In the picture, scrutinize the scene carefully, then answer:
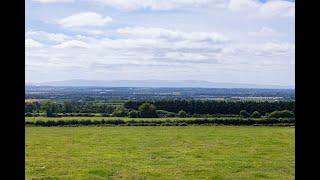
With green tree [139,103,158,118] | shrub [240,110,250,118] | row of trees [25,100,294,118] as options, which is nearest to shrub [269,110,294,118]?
row of trees [25,100,294,118]

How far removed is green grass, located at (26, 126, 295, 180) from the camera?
1590 centimetres

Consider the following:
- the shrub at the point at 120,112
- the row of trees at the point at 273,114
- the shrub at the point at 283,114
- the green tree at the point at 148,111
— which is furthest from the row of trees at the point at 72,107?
the shrub at the point at 283,114

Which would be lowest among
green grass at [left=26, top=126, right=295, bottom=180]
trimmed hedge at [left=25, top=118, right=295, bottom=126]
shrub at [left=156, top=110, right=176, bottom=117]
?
green grass at [left=26, top=126, right=295, bottom=180]

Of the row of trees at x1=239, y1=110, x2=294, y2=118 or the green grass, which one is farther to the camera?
the row of trees at x1=239, y1=110, x2=294, y2=118

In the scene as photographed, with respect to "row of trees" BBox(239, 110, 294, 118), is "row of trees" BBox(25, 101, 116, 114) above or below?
above

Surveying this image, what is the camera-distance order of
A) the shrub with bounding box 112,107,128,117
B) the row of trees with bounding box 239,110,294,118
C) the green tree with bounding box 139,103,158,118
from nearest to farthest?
the row of trees with bounding box 239,110,294,118 → the green tree with bounding box 139,103,158,118 → the shrub with bounding box 112,107,128,117

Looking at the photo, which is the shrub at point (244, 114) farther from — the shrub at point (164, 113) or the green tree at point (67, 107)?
the green tree at point (67, 107)

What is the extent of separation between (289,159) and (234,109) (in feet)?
36.1

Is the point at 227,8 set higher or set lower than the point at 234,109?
higher

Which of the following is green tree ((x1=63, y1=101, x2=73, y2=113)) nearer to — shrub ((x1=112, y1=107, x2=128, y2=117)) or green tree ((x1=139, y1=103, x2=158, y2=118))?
shrub ((x1=112, y1=107, x2=128, y2=117))
